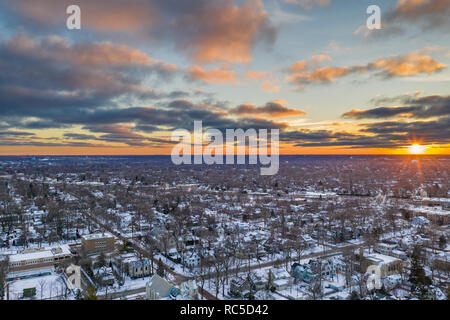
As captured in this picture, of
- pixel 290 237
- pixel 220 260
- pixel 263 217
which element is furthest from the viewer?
pixel 263 217

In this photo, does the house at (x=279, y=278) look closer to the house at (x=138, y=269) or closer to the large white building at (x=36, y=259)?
the house at (x=138, y=269)

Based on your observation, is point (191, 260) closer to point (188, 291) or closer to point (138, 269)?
point (138, 269)

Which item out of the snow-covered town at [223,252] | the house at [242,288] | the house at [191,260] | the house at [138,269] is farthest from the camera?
the house at [191,260]

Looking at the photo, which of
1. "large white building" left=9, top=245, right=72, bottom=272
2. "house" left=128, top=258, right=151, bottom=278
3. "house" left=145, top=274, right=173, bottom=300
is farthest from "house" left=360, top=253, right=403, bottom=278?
"large white building" left=9, top=245, right=72, bottom=272

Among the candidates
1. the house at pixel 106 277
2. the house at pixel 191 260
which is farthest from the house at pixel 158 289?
the house at pixel 191 260

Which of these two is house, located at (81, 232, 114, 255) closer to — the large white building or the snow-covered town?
the snow-covered town

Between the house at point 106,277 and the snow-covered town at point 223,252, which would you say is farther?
the house at point 106,277

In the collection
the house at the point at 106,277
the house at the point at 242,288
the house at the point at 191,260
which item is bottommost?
the house at the point at 191,260

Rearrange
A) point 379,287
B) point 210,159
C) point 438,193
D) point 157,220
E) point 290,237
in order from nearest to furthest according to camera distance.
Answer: point 379,287, point 290,237, point 157,220, point 438,193, point 210,159

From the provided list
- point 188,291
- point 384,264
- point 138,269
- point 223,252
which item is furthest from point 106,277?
point 384,264
